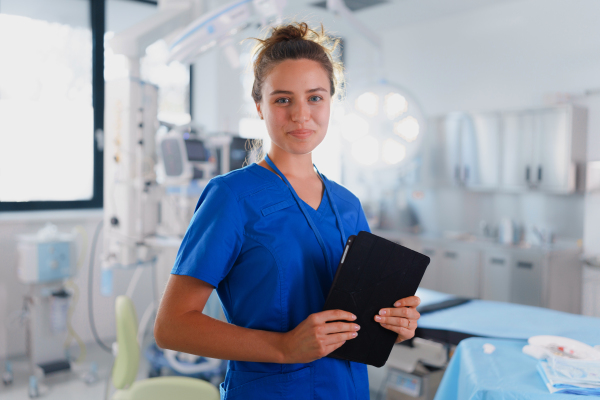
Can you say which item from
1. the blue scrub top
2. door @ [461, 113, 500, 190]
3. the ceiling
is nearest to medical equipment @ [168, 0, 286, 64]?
the blue scrub top

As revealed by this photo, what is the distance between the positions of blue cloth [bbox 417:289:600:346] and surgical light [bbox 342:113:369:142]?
37.0 inches

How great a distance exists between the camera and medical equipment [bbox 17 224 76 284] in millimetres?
3006

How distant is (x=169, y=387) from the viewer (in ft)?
6.30

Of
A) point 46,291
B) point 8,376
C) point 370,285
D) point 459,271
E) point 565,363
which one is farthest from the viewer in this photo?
point 459,271

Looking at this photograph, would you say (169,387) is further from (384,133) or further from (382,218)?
(382,218)

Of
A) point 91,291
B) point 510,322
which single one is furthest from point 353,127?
point 91,291

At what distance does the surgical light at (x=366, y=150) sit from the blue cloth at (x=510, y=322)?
32.1 inches

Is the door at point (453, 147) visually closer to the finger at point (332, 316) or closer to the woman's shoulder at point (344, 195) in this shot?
the woman's shoulder at point (344, 195)

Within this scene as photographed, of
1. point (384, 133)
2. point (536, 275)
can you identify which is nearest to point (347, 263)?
point (384, 133)

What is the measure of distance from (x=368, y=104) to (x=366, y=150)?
0.23m

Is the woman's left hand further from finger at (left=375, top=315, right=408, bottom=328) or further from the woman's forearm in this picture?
the woman's forearm

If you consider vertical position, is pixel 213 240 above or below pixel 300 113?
below

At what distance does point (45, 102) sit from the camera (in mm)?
3717

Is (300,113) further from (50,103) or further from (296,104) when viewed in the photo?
(50,103)
